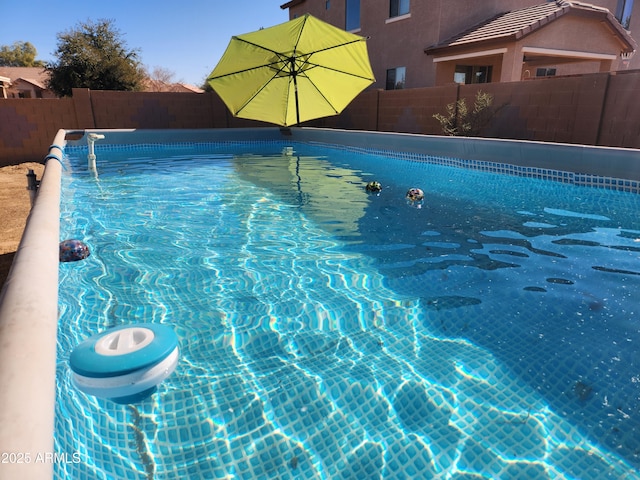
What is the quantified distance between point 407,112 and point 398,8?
7.26m

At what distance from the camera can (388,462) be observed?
187 centimetres

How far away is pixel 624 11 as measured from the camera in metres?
20.4

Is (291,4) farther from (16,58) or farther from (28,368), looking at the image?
(16,58)

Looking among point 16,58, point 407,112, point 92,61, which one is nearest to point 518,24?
point 407,112

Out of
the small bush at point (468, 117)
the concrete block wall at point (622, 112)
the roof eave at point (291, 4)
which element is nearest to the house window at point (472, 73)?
the small bush at point (468, 117)

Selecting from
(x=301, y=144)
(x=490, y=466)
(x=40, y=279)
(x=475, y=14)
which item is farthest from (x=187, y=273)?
(x=475, y=14)

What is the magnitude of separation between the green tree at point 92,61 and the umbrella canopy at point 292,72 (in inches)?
579

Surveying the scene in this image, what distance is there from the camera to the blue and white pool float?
84.4 inches

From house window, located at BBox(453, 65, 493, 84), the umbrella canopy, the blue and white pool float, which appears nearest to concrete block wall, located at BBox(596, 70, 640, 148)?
the umbrella canopy

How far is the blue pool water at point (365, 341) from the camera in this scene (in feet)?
6.25

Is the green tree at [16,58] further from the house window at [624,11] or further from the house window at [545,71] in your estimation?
the house window at [624,11]

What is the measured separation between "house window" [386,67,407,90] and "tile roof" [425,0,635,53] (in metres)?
1.84

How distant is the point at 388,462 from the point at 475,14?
18633 mm

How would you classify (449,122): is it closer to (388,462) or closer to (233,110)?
(233,110)
